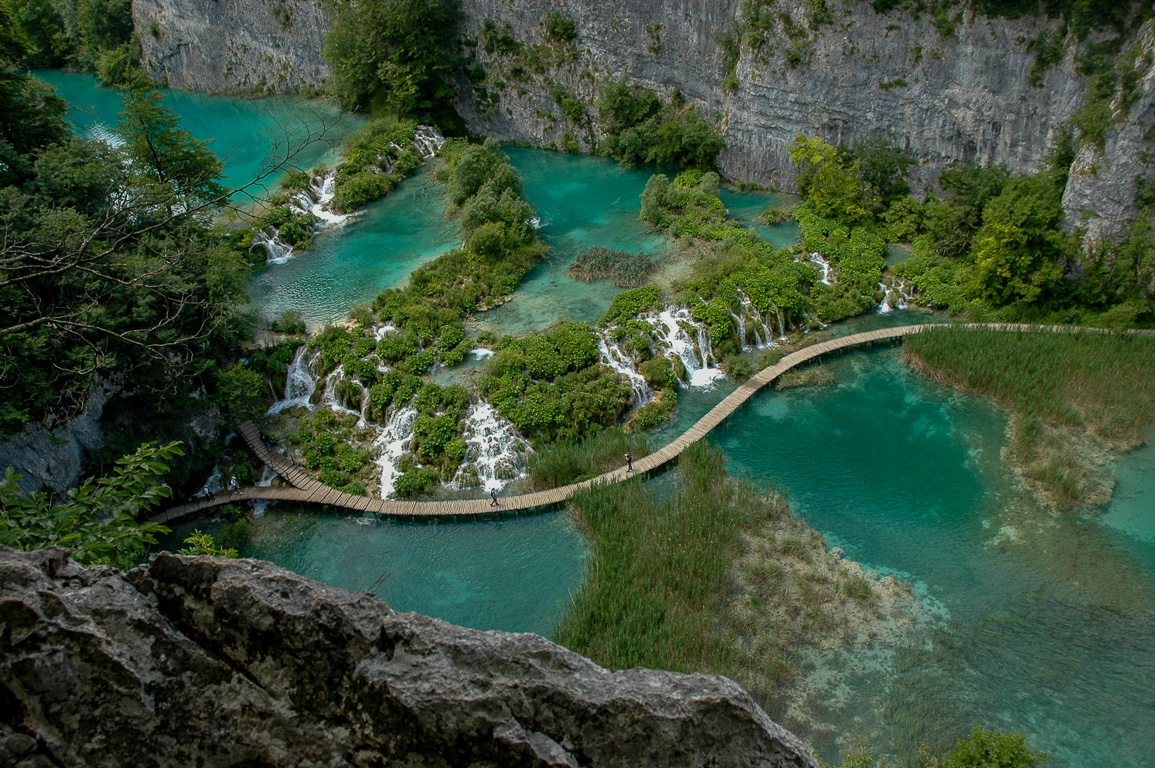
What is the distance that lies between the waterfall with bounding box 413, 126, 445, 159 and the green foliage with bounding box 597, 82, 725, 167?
400 inches

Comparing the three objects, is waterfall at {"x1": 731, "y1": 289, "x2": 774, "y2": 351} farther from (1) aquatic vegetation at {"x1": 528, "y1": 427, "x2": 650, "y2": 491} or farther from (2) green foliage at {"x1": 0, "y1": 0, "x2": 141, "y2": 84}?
(2) green foliage at {"x1": 0, "y1": 0, "x2": 141, "y2": 84}

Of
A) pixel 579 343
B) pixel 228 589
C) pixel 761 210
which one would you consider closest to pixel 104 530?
pixel 228 589

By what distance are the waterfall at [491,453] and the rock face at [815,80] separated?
74.2 ft

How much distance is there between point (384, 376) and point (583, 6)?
2825cm

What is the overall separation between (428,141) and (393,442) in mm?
26984

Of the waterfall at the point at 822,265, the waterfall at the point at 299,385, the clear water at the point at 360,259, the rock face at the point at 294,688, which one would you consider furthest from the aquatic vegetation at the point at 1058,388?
the waterfall at the point at 299,385

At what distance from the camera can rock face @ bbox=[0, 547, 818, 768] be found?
5230 millimetres

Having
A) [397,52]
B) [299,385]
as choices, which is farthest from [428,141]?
[299,385]

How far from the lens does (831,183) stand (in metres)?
35.1

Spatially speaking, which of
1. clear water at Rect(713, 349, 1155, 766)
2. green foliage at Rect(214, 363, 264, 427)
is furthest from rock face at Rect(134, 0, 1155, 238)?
green foliage at Rect(214, 363, 264, 427)

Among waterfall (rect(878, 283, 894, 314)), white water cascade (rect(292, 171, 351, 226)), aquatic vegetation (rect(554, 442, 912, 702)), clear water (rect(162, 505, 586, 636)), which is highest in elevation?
white water cascade (rect(292, 171, 351, 226))

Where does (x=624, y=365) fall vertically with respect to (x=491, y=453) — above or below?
above

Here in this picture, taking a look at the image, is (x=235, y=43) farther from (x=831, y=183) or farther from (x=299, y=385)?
(x=831, y=183)

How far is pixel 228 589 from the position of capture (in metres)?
5.89
